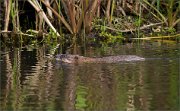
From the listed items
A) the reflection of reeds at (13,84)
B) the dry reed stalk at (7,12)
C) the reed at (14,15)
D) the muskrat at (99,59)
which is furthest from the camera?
the dry reed stalk at (7,12)

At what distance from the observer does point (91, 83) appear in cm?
759

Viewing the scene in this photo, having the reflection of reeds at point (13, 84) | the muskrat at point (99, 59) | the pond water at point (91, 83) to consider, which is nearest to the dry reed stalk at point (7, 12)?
the pond water at point (91, 83)

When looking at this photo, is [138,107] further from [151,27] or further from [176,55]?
[151,27]

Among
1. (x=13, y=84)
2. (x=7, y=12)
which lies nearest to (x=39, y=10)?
(x=7, y=12)

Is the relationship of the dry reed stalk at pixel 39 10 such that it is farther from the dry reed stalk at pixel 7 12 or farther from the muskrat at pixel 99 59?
the muskrat at pixel 99 59

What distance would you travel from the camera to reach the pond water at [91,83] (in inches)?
250

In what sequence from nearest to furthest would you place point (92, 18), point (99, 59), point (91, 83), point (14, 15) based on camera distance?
1. point (91, 83)
2. point (99, 59)
3. point (14, 15)
4. point (92, 18)

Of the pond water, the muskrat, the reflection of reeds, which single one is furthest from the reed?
the muskrat

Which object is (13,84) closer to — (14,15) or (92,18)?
(14,15)

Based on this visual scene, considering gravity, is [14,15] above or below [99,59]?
above

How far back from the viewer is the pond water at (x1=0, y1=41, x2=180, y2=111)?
20.8ft

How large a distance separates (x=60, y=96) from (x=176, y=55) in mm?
3792

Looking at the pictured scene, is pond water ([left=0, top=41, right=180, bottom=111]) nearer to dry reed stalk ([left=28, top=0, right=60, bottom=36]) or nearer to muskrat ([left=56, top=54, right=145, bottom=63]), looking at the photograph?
muskrat ([left=56, top=54, right=145, bottom=63])

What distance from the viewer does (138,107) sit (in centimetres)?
612
